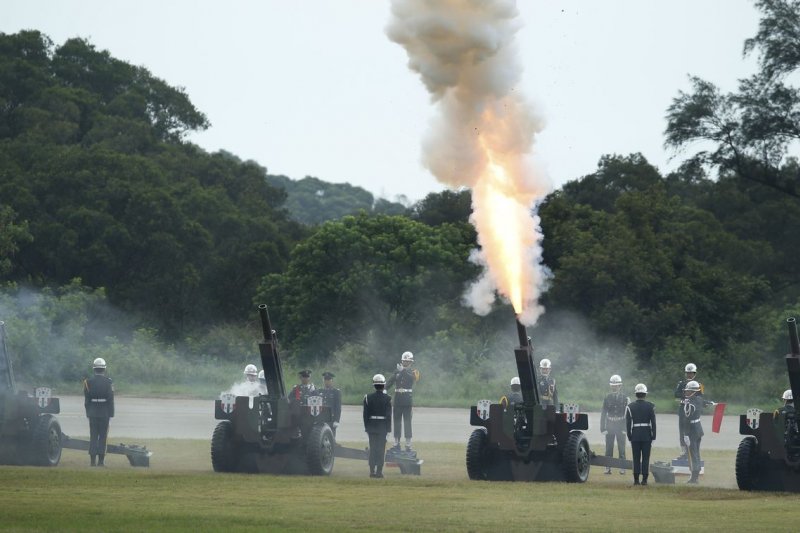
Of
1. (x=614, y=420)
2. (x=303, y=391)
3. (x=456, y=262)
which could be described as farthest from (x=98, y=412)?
(x=456, y=262)

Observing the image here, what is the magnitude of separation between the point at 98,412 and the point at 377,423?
5752mm

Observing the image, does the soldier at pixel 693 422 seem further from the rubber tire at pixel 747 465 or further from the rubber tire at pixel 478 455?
the rubber tire at pixel 478 455

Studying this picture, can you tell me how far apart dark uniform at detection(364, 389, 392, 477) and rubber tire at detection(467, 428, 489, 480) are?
1760mm

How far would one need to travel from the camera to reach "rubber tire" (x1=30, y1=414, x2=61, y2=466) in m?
28.8

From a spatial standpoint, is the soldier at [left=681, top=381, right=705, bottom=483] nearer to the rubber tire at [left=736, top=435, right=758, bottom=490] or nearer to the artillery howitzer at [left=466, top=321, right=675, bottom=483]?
the rubber tire at [left=736, top=435, right=758, bottom=490]

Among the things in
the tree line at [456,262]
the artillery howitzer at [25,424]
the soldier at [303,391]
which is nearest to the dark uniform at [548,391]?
the soldier at [303,391]

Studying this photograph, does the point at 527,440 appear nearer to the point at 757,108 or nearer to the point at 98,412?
the point at 98,412

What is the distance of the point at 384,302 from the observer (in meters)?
60.6

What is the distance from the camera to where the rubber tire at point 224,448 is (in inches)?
1109

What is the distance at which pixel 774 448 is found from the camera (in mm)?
26750

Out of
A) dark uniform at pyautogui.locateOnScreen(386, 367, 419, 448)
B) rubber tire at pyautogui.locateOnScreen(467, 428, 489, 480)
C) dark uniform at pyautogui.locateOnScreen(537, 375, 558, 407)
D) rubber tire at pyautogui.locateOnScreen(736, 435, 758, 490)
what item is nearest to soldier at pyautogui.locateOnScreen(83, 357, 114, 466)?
dark uniform at pyautogui.locateOnScreen(386, 367, 419, 448)

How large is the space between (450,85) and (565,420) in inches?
277

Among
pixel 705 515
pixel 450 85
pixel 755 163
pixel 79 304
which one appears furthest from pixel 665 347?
pixel 705 515

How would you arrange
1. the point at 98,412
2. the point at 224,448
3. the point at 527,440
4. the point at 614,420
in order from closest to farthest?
the point at 527,440
the point at 224,448
the point at 98,412
the point at 614,420
